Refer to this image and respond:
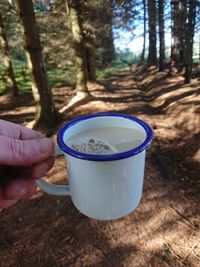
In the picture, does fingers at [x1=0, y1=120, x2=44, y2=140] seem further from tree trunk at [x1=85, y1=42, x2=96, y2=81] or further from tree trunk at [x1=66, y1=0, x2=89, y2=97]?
tree trunk at [x1=85, y1=42, x2=96, y2=81]

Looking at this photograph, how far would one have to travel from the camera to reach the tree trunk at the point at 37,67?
5.12m

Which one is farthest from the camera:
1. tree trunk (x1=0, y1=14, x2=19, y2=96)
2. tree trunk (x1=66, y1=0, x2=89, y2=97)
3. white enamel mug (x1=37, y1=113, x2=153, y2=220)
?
tree trunk (x1=0, y1=14, x2=19, y2=96)

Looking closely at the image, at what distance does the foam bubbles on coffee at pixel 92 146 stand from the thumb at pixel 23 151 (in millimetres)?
145

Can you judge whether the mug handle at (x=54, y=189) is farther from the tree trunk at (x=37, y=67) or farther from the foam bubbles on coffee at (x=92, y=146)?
the tree trunk at (x=37, y=67)

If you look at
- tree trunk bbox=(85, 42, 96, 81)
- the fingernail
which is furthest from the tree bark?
the fingernail

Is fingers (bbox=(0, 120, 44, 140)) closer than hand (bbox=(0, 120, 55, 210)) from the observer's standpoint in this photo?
No

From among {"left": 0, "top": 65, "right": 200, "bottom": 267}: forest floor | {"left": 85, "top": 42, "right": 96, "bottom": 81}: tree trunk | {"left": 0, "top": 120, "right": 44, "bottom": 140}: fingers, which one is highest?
{"left": 0, "top": 120, "right": 44, "bottom": 140}: fingers

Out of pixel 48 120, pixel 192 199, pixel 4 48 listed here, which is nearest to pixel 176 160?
pixel 192 199

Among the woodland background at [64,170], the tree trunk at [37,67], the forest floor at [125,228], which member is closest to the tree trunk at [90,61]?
the woodland background at [64,170]

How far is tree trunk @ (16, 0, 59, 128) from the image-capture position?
5117mm

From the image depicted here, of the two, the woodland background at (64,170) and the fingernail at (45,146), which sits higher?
the fingernail at (45,146)

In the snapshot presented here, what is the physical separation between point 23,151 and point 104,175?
0.38 meters

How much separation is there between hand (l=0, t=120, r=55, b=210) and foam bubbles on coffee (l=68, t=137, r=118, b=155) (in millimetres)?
166

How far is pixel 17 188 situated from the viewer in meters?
1.21
